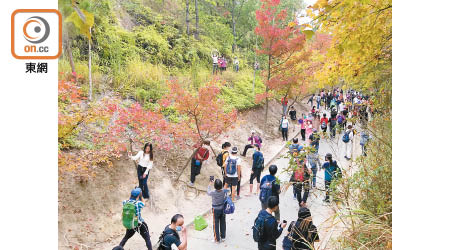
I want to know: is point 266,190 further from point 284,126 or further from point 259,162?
point 284,126

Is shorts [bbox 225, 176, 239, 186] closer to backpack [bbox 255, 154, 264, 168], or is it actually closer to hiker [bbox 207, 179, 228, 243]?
backpack [bbox 255, 154, 264, 168]

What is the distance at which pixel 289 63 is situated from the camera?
13.5m

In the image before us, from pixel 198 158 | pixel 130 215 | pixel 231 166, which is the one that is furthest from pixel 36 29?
pixel 198 158

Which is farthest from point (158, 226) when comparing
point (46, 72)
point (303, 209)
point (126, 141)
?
point (46, 72)

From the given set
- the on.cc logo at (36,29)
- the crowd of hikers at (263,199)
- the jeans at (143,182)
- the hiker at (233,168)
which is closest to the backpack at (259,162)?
the crowd of hikers at (263,199)

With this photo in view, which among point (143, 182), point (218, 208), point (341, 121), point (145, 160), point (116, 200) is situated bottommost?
point (116, 200)

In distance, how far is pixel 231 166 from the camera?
22.7ft

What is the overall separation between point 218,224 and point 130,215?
1.78m

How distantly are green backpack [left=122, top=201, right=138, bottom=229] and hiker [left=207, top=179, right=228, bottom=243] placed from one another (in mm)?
1412

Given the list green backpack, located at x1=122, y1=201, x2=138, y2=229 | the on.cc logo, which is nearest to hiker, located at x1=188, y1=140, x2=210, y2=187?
green backpack, located at x1=122, y1=201, x2=138, y2=229

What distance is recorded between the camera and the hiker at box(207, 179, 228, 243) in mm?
5414

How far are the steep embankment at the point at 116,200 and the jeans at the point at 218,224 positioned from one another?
1.26 m

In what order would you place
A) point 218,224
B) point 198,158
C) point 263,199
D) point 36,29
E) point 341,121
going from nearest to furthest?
point 36,29 < point 218,224 < point 263,199 < point 198,158 < point 341,121

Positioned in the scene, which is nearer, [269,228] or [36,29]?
[36,29]
